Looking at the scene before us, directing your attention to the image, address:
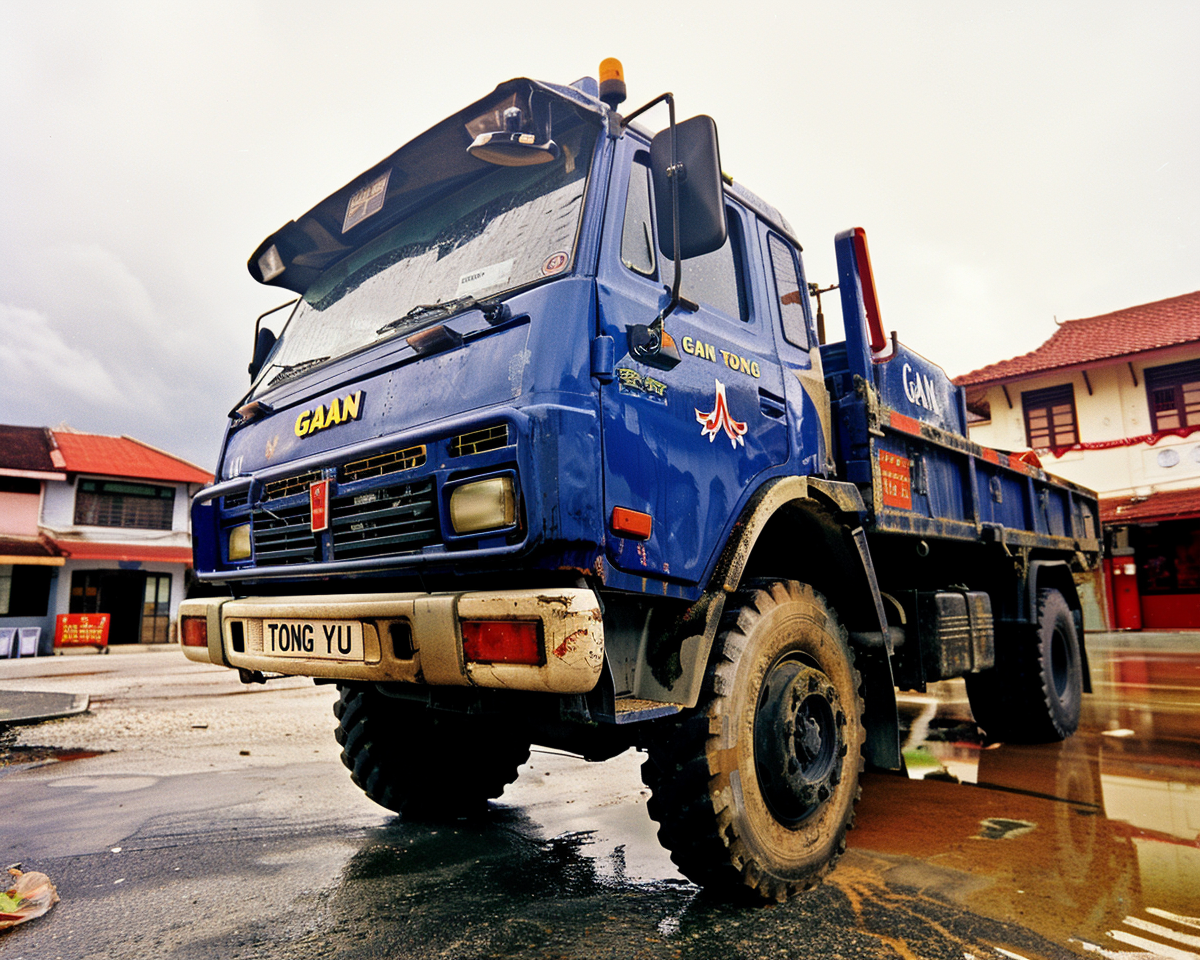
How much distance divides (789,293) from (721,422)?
1167 mm

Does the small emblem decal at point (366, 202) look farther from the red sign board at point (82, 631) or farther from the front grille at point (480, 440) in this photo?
the red sign board at point (82, 631)

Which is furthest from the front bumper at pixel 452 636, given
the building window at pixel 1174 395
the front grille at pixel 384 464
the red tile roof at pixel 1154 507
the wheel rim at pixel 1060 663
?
the building window at pixel 1174 395

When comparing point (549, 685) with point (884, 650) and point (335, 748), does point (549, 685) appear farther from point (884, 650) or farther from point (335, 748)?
point (335, 748)

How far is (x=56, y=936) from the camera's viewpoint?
99.3 inches

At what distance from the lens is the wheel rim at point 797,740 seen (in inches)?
104

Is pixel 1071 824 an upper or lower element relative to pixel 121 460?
lower

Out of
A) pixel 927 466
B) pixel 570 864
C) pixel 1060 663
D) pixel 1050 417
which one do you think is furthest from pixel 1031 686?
pixel 1050 417

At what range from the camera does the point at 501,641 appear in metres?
2.06

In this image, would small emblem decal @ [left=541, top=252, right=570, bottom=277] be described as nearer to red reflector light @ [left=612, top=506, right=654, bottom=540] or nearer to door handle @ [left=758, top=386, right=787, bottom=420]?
red reflector light @ [left=612, top=506, right=654, bottom=540]

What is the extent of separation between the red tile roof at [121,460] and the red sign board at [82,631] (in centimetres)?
524

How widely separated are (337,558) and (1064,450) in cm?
2021

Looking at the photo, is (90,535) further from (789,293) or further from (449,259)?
(789,293)

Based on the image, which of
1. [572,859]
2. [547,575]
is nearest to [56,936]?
[572,859]

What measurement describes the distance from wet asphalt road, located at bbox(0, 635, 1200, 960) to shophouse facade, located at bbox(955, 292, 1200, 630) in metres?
14.2
